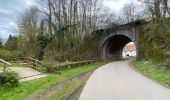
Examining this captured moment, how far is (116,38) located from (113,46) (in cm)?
451

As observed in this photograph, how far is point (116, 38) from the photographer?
58.7 metres

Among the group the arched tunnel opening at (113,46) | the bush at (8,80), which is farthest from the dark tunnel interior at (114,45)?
the bush at (8,80)

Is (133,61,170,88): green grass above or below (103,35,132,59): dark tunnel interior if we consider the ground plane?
below

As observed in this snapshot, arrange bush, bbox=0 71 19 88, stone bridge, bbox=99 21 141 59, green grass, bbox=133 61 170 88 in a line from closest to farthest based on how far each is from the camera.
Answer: bush, bbox=0 71 19 88 < green grass, bbox=133 61 170 88 < stone bridge, bbox=99 21 141 59

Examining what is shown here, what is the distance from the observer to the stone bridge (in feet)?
163

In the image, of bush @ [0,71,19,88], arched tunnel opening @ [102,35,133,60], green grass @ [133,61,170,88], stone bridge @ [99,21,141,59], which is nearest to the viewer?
bush @ [0,71,19,88]

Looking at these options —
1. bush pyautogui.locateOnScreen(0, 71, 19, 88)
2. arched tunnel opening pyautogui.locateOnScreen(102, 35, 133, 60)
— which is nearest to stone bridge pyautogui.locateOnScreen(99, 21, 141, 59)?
arched tunnel opening pyautogui.locateOnScreen(102, 35, 133, 60)

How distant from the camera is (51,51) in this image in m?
45.3

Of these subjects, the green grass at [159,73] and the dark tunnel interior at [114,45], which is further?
the dark tunnel interior at [114,45]

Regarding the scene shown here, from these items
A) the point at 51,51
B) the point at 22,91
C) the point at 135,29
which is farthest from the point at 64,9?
the point at 22,91

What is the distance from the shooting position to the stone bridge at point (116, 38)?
49.8m

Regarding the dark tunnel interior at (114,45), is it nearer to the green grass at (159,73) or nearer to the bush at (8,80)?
the green grass at (159,73)

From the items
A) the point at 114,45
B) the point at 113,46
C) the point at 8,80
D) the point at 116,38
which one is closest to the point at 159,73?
the point at 8,80

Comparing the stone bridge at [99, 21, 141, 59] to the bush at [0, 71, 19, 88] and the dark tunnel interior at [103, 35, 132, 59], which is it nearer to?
the dark tunnel interior at [103, 35, 132, 59]
